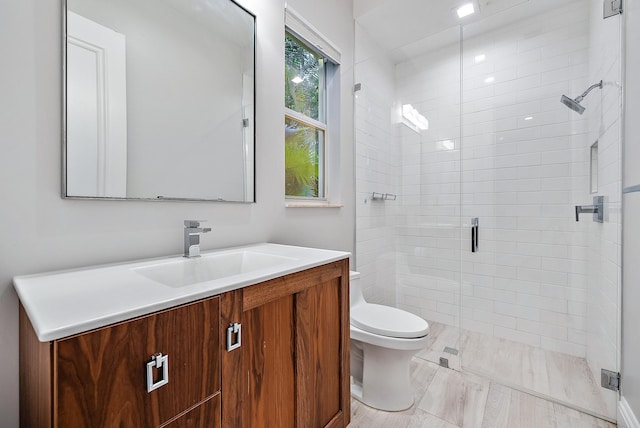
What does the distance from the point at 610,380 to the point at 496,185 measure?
1363 millimetres

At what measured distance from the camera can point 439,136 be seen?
2.49 m

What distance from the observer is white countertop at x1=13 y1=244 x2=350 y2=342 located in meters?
0.52

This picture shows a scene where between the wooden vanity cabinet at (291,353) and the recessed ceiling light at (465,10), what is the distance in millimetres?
2034

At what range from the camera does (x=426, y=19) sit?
2209mm

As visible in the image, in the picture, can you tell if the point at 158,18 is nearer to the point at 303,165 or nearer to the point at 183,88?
the point at 183,88

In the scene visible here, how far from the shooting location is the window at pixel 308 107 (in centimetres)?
185

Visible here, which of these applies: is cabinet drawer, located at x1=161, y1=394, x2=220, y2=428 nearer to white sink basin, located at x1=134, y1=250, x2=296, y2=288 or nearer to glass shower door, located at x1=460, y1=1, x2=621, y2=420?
white sink basin, located at x1=134, y1=250, x2=296, y2=288

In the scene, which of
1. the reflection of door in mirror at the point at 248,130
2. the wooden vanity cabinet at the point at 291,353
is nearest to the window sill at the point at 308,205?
the reflection of door in mirror at the point at 248,130

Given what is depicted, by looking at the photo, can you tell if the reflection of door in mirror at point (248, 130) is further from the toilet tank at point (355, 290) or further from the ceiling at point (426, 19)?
the ceiling at point (426, 19)

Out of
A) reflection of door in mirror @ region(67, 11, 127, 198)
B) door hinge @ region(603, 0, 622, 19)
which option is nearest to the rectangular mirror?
reflection of door in mirror @ region(67, 11, 127, 198)

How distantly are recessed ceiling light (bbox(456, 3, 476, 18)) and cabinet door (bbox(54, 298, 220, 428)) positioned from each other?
8.10 ft

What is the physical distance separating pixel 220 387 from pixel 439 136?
94.9 inches

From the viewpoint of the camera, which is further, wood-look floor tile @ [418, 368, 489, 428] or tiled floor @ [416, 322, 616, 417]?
tiled floor @ [416, 322, 616, 417]

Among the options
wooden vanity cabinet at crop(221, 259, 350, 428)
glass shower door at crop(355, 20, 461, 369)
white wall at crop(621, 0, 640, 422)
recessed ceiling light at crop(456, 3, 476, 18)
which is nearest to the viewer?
wooden vanity cabinet at crop(221, 259, 350, 428)
